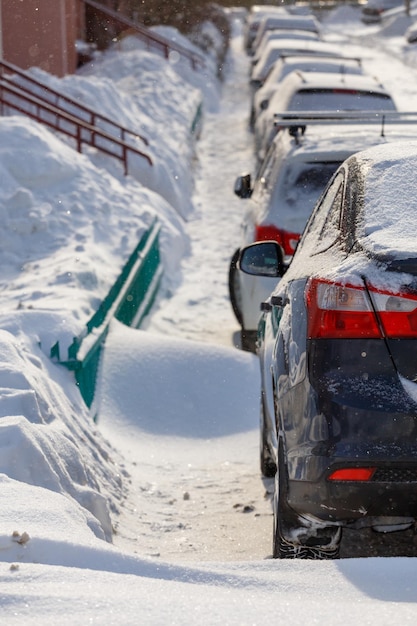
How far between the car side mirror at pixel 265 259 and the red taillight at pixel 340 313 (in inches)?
64.4

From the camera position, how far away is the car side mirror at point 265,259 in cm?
549

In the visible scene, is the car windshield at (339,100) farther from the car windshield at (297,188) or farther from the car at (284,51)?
the car at (284,51)

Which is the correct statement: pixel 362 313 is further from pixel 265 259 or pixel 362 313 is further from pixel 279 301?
pixel 265 259

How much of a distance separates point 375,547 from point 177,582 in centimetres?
189

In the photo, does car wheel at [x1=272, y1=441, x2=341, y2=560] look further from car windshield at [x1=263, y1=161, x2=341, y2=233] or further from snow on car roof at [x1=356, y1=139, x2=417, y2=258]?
car windshield at [x1=263, y1=161, x2=341, y2=233]

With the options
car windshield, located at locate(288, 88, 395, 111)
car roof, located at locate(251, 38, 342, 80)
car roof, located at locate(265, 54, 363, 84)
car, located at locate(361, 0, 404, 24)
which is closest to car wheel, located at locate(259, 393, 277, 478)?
car windshield, located at locate(288, 88, 395, 111)

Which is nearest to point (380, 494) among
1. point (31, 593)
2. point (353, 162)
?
point (31, 593)

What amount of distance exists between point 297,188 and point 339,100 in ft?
16.4

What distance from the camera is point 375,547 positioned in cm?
514

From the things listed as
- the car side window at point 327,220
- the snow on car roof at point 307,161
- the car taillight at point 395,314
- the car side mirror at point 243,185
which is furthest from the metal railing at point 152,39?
the car taillight at point 395,314

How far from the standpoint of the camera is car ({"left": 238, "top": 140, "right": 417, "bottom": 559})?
12.1 feet

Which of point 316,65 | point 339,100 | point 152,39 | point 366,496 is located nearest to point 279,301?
point 366,496

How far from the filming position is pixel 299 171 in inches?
311

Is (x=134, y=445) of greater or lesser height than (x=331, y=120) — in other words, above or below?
below
